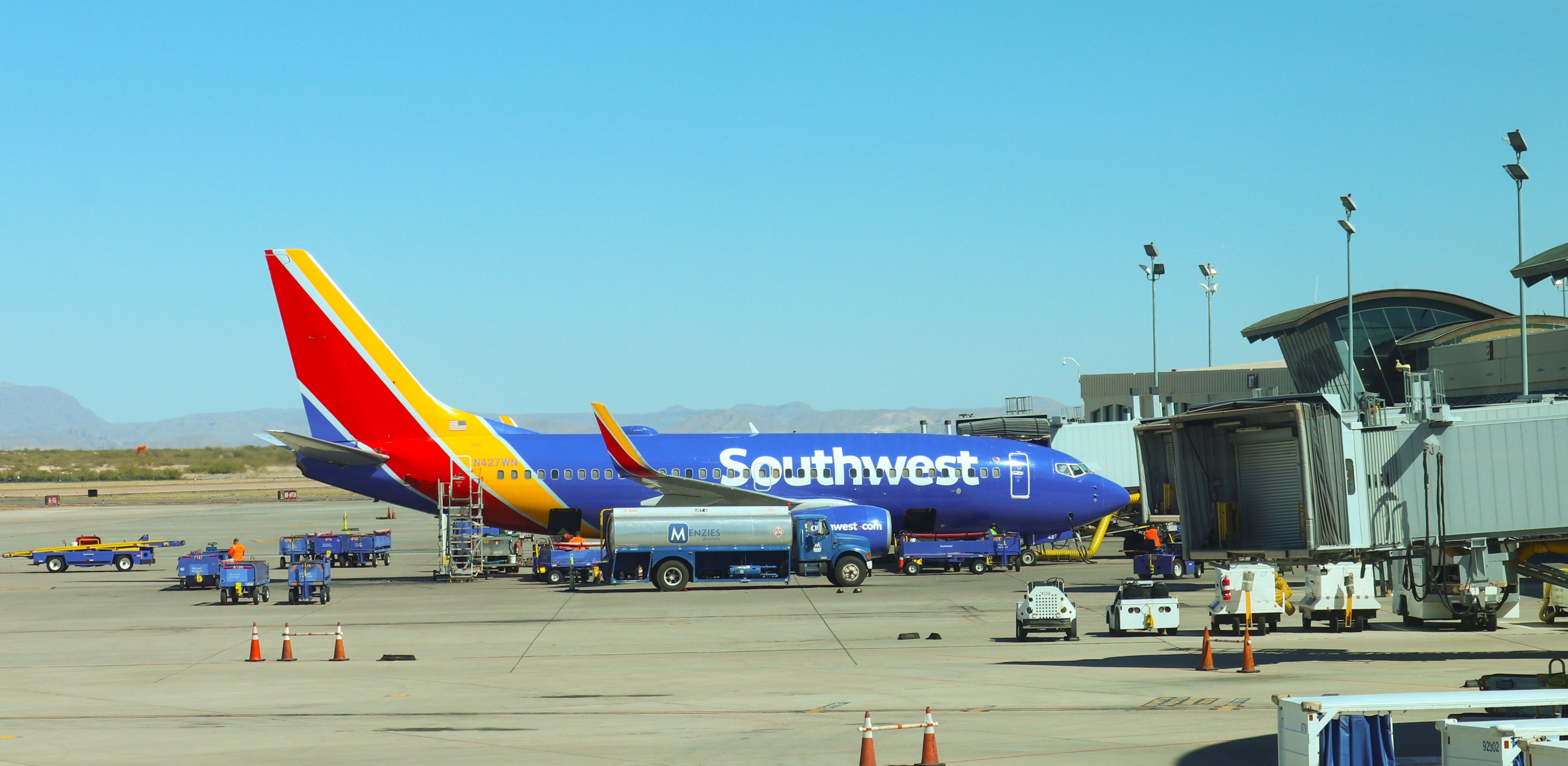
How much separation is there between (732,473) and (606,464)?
434 centimetres

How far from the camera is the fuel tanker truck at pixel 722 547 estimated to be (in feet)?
123

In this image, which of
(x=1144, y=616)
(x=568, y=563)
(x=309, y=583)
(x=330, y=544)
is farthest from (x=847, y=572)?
(x=330, y=544)

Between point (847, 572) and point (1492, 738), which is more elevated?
A: point (1492, 738)

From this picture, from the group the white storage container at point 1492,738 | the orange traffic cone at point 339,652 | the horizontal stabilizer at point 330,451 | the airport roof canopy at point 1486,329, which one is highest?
the airport roof canopy at point 1486,329

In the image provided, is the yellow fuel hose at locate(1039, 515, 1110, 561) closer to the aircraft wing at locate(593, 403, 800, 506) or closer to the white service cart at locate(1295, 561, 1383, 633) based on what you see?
the aircraft wing at locate(593, 403, 800, 506)

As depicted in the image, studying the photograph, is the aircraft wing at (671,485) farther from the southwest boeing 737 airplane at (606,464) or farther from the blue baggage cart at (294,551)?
the blue baggage cart at (294,551)

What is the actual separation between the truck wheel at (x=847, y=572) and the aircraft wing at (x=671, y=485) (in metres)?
5.76

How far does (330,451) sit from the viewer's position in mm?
42625

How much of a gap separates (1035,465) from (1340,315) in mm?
40285

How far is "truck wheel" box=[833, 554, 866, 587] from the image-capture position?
3872cm

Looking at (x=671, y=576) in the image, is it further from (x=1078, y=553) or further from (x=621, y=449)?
(x=1078, y=553)

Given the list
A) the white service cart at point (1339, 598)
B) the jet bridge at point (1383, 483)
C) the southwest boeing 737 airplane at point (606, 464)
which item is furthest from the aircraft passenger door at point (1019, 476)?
the jet bridge at point (1383, 483)

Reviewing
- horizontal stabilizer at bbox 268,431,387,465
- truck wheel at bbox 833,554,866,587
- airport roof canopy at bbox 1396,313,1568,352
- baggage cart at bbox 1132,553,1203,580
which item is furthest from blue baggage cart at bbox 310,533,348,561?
airport roof canopy at bbox 1396,313,1568,352

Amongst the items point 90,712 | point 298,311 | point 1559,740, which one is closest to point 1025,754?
point 1559,740
